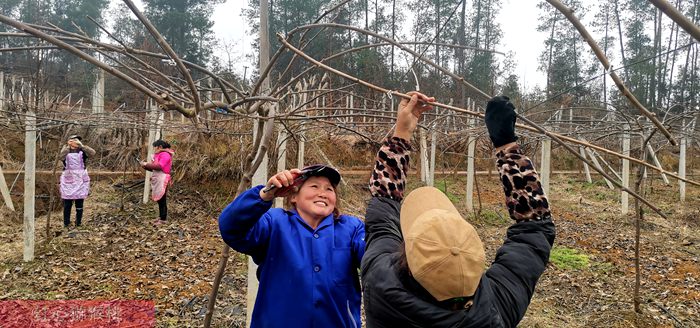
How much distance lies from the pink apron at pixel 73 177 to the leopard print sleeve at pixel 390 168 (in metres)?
6.13

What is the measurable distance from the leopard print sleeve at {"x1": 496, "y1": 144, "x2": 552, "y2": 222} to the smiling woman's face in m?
0.68

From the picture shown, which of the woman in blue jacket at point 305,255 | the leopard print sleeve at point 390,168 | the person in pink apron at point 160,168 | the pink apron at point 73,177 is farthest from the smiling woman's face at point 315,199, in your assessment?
the pink apron at point 73,177

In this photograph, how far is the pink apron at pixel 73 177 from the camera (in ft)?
19.6

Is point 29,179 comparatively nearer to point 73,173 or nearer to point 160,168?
point 73,173

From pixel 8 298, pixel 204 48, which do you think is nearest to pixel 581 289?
pixel 8 298

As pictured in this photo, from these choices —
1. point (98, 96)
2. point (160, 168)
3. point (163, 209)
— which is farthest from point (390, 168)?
point (98, 96)

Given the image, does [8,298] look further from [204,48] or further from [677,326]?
[204,48]

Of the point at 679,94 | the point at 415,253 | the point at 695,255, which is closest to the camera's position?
the point at 415,253

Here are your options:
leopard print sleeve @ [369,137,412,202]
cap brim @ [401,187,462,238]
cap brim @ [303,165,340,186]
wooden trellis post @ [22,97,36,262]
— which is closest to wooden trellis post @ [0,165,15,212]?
wooden trellis post @ [22,97,36,262]

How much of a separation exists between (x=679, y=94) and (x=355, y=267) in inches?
1067

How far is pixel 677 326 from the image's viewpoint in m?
3.88

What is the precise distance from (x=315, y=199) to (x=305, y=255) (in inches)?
8.5

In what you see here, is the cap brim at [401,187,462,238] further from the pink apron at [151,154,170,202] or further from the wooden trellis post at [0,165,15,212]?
the wooden trellis post at [0,165,15,212]

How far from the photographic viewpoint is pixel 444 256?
0.92m
